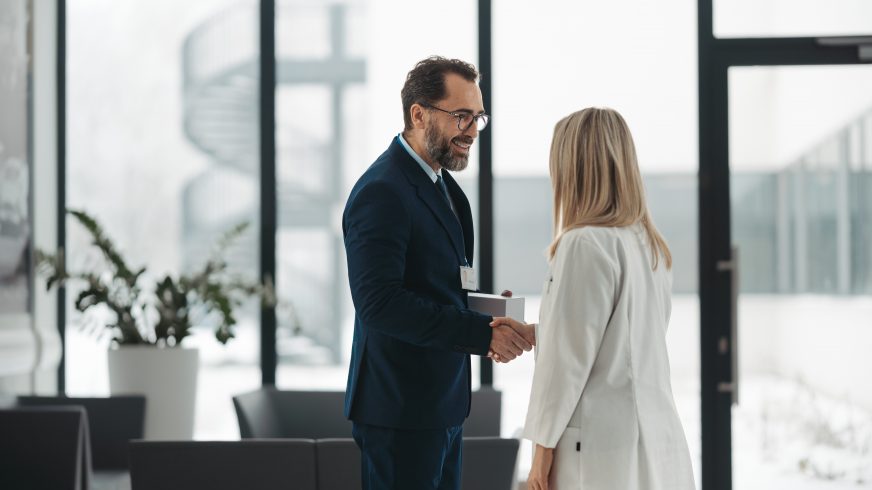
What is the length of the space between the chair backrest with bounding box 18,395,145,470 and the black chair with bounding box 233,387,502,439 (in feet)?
1.59

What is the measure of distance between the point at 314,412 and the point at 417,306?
213 cm

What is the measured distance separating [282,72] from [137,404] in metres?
1.71

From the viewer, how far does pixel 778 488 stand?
4.25 m

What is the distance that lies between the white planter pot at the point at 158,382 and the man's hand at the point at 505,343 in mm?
2320

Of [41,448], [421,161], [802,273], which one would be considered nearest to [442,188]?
[421,161]

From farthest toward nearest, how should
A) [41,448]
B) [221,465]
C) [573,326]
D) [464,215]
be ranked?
[41,448] → [221,465] → [464,215] → [573,326]

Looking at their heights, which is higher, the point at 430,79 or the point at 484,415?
the point at 430,79

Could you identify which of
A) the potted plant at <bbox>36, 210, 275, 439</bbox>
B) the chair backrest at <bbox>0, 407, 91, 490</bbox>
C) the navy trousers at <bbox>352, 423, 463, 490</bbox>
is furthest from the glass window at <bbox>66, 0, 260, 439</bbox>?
the navy trousers at <bbox>352, 423, 463, 490</bbox>

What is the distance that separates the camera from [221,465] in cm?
261

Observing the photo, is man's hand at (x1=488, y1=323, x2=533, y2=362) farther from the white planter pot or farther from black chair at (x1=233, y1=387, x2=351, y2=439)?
the white planter pot

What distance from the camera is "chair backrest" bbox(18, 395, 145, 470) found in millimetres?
3754

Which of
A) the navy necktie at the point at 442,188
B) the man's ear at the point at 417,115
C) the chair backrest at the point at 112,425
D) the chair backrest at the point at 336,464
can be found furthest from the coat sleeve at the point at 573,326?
the chair backrest at the point at 112,425

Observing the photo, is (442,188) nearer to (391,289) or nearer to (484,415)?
(391,289)

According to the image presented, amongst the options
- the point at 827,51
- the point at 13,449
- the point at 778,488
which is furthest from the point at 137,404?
the point at 827,51
